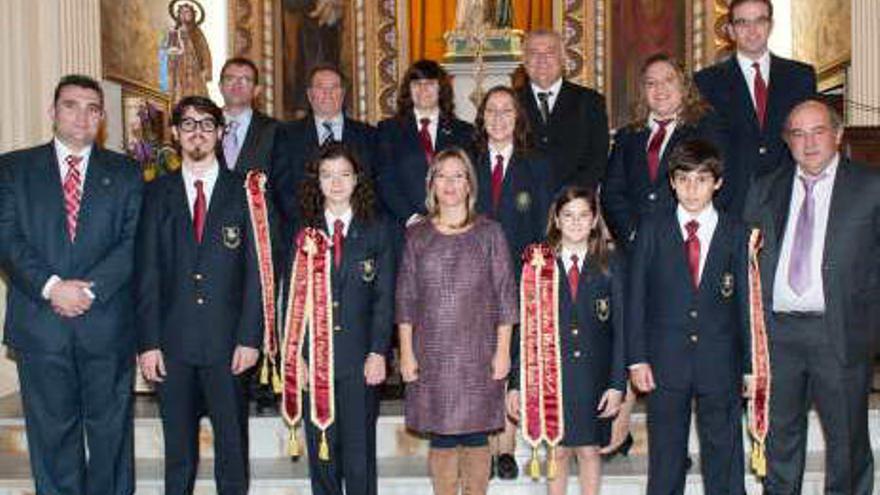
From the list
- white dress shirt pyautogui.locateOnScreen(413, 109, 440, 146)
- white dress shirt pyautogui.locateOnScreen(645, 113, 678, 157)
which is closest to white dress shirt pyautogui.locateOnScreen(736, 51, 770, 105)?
white dress shirt pyautogui.locateOnScreen(645, 113, 678, 157)

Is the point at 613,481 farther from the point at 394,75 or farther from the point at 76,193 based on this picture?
the point at 394,75

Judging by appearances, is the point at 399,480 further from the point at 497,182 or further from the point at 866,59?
the point at 866,59

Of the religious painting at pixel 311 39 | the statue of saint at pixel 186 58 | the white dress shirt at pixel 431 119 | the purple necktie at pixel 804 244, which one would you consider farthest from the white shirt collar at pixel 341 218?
the religious painting at pixel 311 39

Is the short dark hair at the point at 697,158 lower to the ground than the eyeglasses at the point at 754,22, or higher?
lower

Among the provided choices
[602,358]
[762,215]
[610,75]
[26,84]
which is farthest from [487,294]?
[610,75]

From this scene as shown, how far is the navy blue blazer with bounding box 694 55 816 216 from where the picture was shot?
191 inches

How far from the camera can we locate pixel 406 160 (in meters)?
5.12

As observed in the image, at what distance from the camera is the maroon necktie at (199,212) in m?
4.41

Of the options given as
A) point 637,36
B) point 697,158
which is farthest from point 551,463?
point 637,36

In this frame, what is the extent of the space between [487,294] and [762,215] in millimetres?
1167

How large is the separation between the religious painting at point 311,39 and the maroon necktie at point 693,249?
9600 mm

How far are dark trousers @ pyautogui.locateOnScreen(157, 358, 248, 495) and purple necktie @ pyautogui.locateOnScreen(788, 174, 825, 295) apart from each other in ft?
7.41

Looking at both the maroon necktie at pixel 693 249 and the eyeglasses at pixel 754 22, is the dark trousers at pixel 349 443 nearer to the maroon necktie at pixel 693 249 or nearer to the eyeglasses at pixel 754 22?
the maroon necktie at pixel 693 249

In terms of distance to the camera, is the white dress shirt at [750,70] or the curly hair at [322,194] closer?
the curly hair at [322,194]
